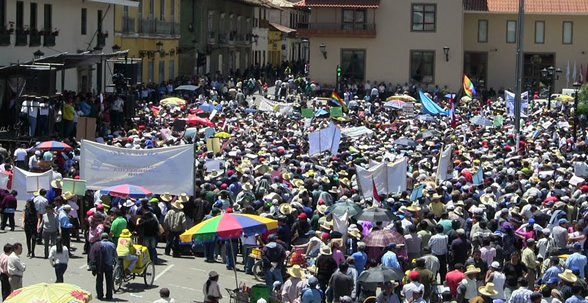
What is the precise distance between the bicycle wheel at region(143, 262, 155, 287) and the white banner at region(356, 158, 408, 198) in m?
5.98

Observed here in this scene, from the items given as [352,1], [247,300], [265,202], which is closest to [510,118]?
[352,1]

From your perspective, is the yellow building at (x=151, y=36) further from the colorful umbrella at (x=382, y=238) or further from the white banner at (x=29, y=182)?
the colorful umbrella at (x=382, y=238)

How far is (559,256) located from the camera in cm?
1903

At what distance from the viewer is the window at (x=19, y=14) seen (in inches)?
1533

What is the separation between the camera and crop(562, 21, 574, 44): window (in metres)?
64.9

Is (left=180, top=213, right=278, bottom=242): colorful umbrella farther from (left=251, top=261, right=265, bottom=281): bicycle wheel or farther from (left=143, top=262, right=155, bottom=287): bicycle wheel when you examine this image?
(left=251, top=261, right=265, bottom=281): bicycle wheel

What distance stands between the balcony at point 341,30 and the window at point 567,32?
10.8 meters

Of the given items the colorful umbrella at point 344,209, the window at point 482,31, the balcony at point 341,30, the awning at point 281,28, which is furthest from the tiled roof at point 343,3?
the colorful umbrella at point 344,209

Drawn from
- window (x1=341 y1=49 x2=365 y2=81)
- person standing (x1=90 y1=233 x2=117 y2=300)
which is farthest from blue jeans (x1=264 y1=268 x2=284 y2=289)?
window (x1=341 y1=49 x2=365 y2=81)

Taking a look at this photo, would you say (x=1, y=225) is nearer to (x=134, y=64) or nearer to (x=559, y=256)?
(x=559, y=256)

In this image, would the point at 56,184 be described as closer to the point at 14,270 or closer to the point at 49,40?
the point at 14,270

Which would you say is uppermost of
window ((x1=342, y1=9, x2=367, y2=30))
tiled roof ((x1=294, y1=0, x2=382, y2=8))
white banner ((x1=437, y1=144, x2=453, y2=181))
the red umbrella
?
tiled roof ((x1=294, y1=0, x2=382, y2=8))

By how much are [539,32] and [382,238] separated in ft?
158

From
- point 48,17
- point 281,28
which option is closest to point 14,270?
point 48,17
